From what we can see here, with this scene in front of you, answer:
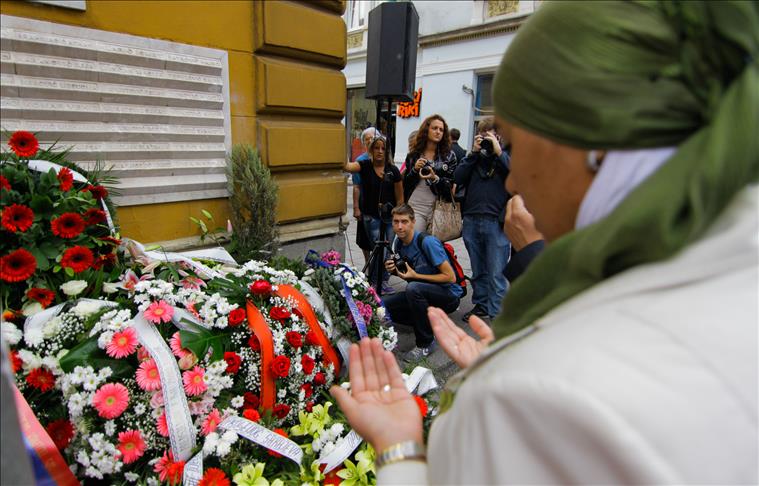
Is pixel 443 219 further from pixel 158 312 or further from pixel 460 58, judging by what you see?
pixel 460 58

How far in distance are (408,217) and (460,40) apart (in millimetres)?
10993

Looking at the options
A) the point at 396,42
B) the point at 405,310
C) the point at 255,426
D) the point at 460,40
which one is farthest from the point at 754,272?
the point at 460,40

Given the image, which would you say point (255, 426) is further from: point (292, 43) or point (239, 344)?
point (292, 43)

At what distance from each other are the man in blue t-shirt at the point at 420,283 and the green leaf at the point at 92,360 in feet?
7.09

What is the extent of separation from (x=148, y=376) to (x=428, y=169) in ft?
11.4

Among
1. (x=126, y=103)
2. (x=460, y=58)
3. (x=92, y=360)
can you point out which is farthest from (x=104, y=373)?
(x=460, y=58)

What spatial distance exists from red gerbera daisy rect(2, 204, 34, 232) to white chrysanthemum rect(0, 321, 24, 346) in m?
0.34

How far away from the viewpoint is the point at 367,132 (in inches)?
195

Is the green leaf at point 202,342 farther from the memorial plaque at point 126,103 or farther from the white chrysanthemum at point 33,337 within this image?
the memorial plaque at point 126,103

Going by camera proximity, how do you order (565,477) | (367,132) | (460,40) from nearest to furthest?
1. (565,477)
2. (367,132)
3. (460,40)

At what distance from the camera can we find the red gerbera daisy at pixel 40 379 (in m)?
1.41

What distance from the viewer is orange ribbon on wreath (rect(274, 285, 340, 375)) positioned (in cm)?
188

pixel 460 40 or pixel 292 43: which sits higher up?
pixel 460 40

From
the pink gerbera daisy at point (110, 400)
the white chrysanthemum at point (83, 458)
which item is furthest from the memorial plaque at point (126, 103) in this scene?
the white chrysanthemum at point (83, 458)
